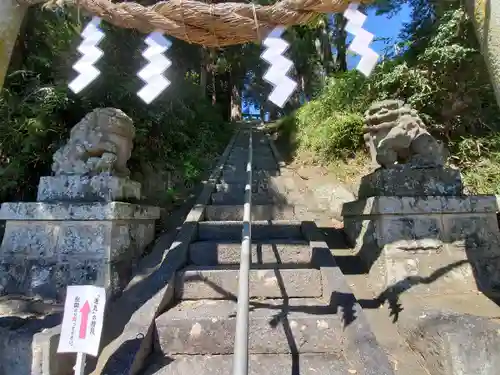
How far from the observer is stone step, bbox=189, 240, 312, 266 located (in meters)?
2.83

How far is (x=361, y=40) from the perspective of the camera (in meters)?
1.79

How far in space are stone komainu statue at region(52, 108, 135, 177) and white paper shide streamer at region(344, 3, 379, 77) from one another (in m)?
2.01

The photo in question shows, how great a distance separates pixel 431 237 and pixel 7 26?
319 centimetres

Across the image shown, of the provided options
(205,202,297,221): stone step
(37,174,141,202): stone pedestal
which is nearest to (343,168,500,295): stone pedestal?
(205,202,297,221): stone step

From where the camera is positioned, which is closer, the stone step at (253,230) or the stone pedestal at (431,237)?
the stone pedestal at (431,237)

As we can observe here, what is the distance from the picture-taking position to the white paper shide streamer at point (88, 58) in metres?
Result: 1.96

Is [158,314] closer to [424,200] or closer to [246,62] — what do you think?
[424,200]

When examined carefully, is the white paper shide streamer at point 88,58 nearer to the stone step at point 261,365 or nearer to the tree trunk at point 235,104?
the stone step at point 261,365

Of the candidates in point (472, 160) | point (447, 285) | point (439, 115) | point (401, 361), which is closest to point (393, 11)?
point (439, 115)

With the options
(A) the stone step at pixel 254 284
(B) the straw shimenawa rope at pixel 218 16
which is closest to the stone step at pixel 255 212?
(A) the stone step at pixel 254 284

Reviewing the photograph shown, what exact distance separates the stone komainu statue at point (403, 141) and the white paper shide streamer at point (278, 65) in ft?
4.63

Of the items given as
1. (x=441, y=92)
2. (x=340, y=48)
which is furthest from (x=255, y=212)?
(x=340, y=48)

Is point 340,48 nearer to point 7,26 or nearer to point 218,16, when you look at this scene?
point 218,16

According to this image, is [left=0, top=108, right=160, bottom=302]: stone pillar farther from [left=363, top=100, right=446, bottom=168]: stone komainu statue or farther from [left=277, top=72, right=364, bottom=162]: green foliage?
[left=277, top=72, right=364, bottom=162]: green foliage
